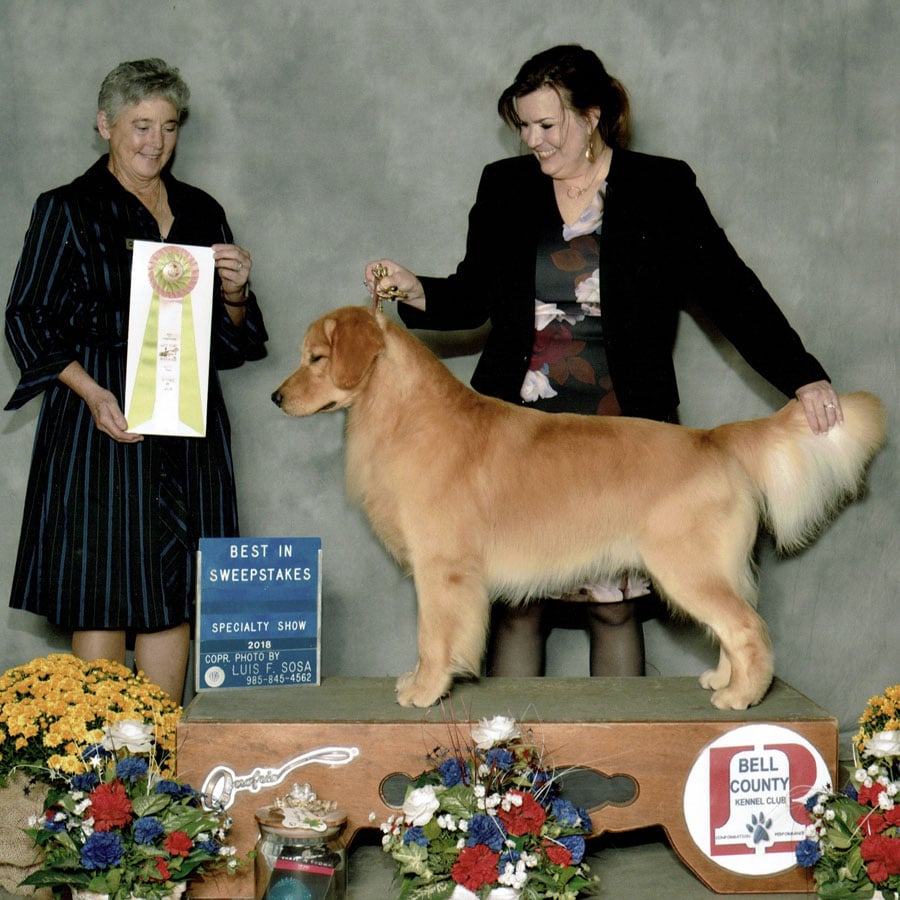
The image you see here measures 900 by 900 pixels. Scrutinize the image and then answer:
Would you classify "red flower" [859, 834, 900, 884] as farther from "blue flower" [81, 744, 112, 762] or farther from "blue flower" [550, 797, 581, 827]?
"blue flower" [81, 744, 112, 762]

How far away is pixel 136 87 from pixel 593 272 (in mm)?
1493

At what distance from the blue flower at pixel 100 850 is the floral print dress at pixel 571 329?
5.20 feet

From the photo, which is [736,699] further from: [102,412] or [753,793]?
[102,412]

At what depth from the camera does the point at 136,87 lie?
131 inches

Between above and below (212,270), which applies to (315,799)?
below

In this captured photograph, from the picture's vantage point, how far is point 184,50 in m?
3.91

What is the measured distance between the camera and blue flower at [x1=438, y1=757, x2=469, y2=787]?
264 cm

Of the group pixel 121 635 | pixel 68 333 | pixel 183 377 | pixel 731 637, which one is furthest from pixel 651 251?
pixel 121 635

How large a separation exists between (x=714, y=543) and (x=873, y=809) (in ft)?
2.47

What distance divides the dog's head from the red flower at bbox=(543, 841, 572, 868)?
4.35 feet

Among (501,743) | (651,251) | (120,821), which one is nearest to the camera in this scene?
(120,821)

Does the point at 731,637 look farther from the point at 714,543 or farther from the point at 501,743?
the point at 501,743

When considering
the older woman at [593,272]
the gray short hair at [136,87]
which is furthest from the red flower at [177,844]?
the gray short hair at [136,87]

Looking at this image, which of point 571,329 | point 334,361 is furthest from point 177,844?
point 571,329
